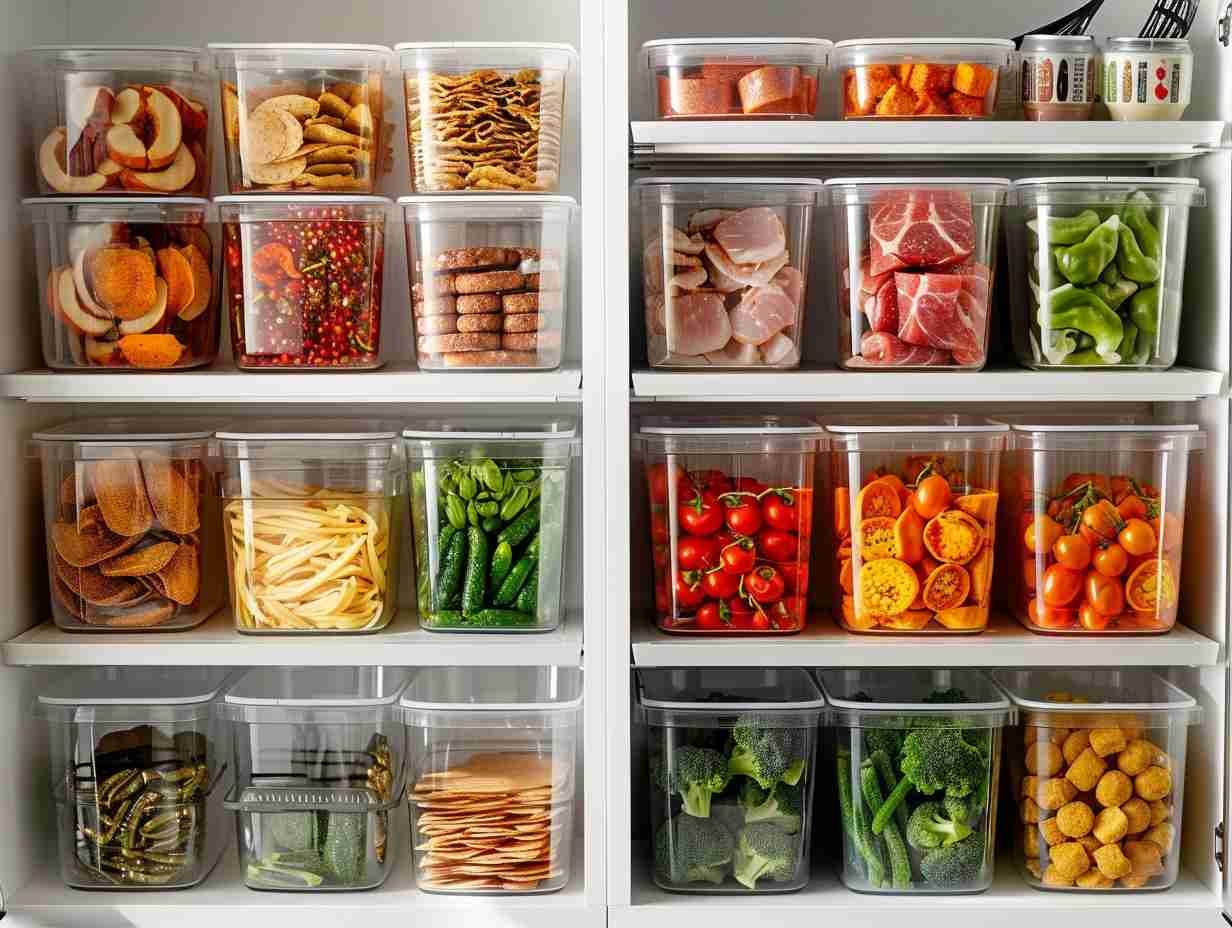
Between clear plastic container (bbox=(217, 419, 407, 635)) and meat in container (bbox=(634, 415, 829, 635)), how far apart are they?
0.36 m

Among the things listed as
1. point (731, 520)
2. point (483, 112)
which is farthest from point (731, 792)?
point (483, 112)

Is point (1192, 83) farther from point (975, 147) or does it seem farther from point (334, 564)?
point (334, 564)

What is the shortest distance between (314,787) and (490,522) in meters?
0.41

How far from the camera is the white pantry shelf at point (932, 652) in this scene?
1.65m

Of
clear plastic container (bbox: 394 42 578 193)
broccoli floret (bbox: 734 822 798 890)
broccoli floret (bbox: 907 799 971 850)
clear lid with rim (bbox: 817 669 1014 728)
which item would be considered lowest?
broccoli floret (bbox: 734 822 798 890)

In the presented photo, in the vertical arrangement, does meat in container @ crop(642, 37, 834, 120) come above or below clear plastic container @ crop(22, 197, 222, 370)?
above

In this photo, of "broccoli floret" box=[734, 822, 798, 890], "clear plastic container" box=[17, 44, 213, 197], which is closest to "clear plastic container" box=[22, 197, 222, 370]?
"clear plastic container" box=[17, 44, 213, 197]

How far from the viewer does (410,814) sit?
1699 mm

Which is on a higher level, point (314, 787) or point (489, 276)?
point (489, 276)

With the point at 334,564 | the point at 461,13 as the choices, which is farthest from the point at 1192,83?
the point at 334,564

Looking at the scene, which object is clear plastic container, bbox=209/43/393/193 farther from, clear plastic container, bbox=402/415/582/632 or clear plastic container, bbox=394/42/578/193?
clear plastic container, bbox=402/415/582/632

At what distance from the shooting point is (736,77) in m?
1.63

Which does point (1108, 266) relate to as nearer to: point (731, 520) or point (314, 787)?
point (731, 520)

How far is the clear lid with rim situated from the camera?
1670 millimetres
